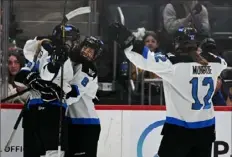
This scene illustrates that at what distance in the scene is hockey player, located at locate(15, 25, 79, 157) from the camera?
396cm

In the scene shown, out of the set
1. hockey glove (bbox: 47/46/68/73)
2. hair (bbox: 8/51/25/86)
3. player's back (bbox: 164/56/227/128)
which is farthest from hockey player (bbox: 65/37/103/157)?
hair (bbox: 8/51/25/86)

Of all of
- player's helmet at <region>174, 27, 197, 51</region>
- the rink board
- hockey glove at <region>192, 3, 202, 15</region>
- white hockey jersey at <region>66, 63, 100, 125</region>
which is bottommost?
the rink board

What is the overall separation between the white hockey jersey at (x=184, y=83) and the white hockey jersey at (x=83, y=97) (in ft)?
1.30

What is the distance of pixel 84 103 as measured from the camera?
14.2 ft

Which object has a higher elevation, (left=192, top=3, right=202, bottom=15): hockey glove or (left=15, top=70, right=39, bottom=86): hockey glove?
(left=192, top=3, right=202, bottom=15): hockey glove

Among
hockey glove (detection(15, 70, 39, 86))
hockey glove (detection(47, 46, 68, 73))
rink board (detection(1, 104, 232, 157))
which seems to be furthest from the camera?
rink board (detection(1, 104, 232, 157))

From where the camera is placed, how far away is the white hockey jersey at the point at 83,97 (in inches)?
167

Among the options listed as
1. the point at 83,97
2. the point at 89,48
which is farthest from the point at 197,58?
the point at 83,97

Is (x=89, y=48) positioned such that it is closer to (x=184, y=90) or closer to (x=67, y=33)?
(x=67, y=33)

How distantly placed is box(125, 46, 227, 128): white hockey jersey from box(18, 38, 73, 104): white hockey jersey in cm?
41

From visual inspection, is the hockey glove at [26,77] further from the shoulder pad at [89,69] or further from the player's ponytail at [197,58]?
the player's ponytail at [197,58]

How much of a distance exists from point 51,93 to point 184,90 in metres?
0.88

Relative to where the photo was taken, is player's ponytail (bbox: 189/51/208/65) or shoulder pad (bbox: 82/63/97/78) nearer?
player's ponytail (bbox: 189/51/208/65)

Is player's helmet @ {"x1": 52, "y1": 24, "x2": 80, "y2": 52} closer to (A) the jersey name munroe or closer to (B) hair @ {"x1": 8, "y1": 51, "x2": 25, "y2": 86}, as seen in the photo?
(B) hair @ {"x1": 8, "y1": 51, "x2": 25, "y2": 86}
